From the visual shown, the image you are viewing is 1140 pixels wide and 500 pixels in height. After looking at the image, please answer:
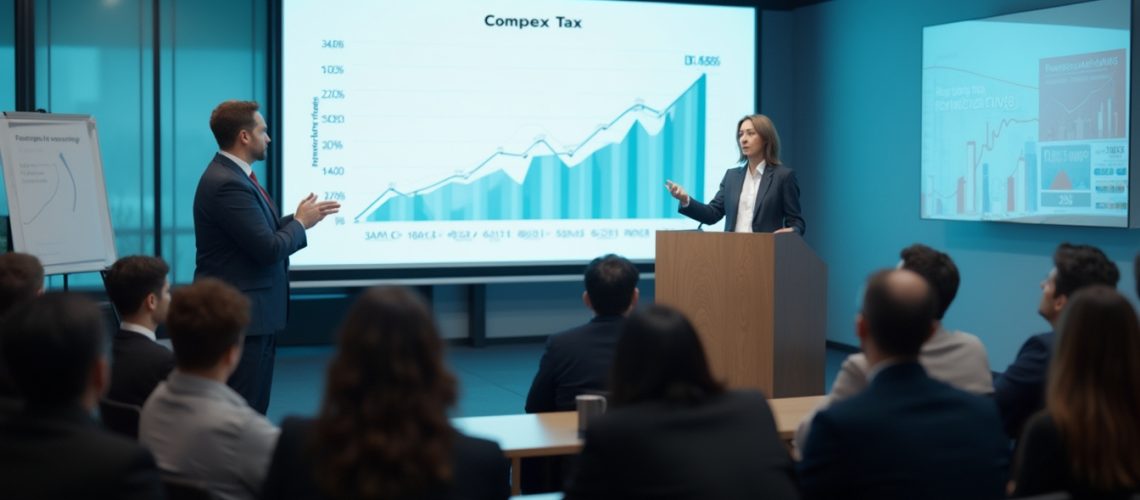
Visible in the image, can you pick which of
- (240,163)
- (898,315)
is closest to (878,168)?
(240,163)

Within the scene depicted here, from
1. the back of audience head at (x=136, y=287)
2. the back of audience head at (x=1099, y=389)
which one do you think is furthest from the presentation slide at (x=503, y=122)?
the back of audience head at (x=1099, y=389)

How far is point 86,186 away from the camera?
591 centimetres

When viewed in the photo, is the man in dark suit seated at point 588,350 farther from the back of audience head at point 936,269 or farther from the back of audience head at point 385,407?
the back of audience head at point 385,407

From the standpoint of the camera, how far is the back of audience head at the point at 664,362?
2.02 metres

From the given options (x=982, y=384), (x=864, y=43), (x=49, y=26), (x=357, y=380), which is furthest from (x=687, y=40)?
(x=357, y=380)

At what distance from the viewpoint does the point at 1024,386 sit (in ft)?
10.4

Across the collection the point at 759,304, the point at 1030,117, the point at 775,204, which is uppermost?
the point at 1030,117

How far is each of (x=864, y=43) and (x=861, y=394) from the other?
686 centimetres

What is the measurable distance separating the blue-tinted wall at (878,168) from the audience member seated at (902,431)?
4807 millimetres

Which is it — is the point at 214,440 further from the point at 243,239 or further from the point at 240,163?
the point at 240,163

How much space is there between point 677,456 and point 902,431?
44cm

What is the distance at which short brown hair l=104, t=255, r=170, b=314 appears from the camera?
342cm

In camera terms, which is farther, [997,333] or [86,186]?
[997,333]

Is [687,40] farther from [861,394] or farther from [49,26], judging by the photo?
[861,394]
